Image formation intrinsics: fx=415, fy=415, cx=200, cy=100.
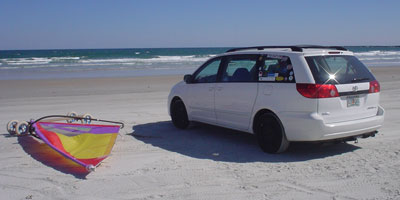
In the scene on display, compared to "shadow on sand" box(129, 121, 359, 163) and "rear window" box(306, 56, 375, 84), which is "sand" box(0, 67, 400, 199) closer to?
"shadow on sand" box(129, 121, 359, 163)

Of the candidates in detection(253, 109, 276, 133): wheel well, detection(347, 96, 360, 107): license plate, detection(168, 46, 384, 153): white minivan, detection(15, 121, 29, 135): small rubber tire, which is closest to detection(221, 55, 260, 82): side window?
detection(168, 46, 384, 153): white minivan

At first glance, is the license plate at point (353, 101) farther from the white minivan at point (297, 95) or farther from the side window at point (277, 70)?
the side window at point (277, 70)

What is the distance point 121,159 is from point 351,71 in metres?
3.54

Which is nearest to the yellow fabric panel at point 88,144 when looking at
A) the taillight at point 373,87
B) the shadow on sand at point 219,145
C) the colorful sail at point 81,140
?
the colorful sail at point 81,140

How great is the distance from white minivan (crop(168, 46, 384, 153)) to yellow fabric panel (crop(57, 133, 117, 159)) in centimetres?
194

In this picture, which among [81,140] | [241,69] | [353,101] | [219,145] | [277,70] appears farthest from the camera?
[219,145]

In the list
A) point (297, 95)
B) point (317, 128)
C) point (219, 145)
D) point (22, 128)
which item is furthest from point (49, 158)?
point (317, 128)

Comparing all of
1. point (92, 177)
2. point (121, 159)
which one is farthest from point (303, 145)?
point (92, 177)

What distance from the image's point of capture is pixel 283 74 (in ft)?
19.3

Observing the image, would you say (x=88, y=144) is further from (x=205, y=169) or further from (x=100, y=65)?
(x=100, y=65)

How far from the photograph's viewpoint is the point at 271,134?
6055 millimetres

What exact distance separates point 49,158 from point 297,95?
369 centimetres

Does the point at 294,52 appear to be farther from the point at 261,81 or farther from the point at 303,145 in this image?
the point at 303,145

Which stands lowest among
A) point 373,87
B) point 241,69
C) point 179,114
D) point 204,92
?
point 179,114
